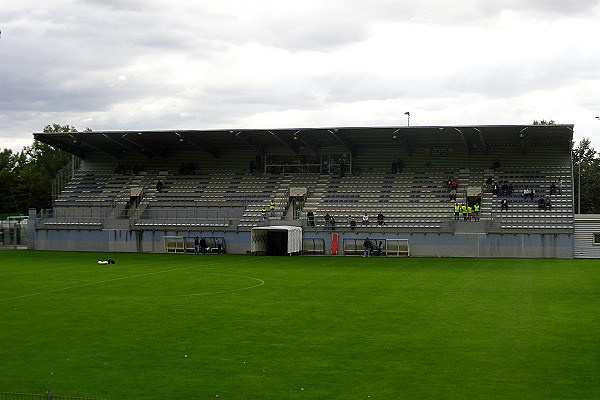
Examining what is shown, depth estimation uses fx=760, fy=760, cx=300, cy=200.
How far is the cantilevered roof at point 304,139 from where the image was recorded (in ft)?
205

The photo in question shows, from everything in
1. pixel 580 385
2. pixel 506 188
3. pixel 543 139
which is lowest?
pixel 580 385

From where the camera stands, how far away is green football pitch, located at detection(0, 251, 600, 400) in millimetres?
15406

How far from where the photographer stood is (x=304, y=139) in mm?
68812

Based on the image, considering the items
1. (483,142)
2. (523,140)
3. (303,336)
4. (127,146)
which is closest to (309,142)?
(483,142)

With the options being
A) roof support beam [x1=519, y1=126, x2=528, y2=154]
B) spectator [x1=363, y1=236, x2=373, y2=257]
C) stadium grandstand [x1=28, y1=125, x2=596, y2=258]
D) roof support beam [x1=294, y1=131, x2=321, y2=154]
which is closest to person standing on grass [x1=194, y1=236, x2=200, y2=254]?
stadium grandstand [x1=28, y1=125, x2=596, y2=258]

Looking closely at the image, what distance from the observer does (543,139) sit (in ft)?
209

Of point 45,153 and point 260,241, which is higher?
point 45,153

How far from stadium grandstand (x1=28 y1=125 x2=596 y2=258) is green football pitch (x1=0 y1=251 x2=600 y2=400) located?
20.1 metres

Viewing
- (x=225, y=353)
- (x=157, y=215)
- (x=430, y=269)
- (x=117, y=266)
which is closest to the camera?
(x=225, y=353)

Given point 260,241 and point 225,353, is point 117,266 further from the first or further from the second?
point 225,353

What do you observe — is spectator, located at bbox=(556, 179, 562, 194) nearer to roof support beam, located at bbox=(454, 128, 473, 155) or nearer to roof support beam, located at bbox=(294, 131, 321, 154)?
roof support beam, located at bbox=(454, 128, 473, 155)

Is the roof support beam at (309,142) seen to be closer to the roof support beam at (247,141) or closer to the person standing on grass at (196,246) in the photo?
the roof support beam at (247,141)

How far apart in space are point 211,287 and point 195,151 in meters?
43.3

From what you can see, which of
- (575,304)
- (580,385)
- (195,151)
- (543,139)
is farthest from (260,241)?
(580,385)
